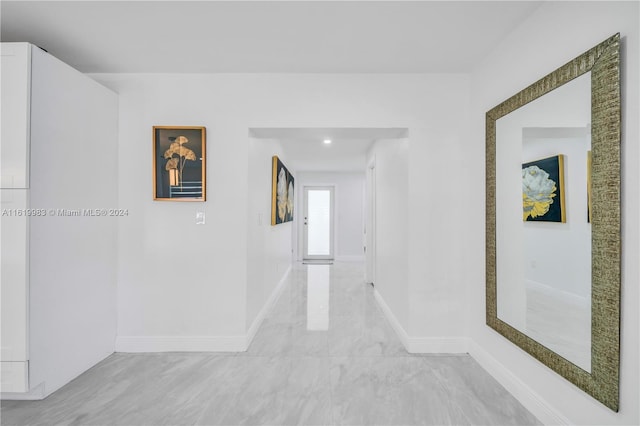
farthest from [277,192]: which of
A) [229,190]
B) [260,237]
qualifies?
[229,190]

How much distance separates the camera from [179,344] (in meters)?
2.78

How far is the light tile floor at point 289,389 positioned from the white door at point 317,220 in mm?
5409

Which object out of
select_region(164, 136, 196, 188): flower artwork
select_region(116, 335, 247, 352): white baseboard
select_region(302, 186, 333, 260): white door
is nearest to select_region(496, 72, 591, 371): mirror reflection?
select_region(116, 335, 247, 352): white baseboard

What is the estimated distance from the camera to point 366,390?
85.5 inches

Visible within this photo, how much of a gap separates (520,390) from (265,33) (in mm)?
2920

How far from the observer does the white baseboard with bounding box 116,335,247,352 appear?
9.07 ft

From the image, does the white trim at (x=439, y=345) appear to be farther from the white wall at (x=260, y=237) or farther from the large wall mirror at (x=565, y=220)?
the white wall at (x=260, y=237)

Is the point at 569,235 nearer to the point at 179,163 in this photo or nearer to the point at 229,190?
the point at 229,190

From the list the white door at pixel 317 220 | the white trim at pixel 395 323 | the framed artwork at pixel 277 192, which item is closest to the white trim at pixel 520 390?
the white trim at pixel 395 323

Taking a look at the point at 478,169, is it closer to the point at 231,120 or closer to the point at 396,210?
the point at 396,210

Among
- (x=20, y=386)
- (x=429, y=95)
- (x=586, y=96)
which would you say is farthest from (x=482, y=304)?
(x=20, y=386)

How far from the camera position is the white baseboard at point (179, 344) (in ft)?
9.07

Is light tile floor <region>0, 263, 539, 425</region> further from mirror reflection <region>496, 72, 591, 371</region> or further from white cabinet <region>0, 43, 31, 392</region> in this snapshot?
mirror reflection <region>496, 72, 591, 371</region>

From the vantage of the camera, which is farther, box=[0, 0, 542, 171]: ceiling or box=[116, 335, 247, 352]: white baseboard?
box=[116, 335, 247, 352]: white baseboard
